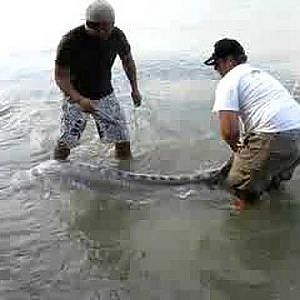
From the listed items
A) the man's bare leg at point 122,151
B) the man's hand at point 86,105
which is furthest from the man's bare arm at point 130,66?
the man's hand at point 86,105

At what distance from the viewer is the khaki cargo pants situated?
224 inches

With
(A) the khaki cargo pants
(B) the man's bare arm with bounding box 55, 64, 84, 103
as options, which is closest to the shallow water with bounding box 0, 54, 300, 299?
(A) the khaki cargo pants

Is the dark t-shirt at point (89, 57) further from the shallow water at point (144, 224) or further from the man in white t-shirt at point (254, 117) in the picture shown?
the man in white t-shirt at point (254, 117)

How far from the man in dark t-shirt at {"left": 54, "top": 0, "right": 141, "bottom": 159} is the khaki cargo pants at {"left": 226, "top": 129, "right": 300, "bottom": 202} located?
1.73 metres

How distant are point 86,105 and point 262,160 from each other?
6.25 feet

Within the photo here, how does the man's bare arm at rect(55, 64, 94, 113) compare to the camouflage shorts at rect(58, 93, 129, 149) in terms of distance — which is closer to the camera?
the man's bare arm at rect(55, 64, 94, 113)

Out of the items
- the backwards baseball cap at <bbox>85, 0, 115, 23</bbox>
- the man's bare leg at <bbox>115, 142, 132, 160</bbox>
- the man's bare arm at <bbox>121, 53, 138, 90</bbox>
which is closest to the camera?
the backwards baseball cap at <bbox>85, 0, 115, 23</bbox>

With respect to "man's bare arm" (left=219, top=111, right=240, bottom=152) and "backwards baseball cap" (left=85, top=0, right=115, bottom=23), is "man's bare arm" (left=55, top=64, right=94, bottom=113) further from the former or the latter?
"man's bare arm" (left=219, top=111, right=240, bottom=152)

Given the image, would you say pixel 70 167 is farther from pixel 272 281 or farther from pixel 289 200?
pixel 272 281


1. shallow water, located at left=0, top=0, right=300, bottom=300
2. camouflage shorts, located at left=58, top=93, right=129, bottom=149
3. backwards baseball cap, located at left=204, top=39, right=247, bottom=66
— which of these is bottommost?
shallow water, located at left=0, top=0, right=300, bottom=300

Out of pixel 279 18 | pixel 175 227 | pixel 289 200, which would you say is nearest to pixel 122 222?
pixel 175 227

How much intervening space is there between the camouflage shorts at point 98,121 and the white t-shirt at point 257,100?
1.81 meters

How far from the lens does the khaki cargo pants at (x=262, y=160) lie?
5699 mm

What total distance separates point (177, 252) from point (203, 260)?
26 cm
